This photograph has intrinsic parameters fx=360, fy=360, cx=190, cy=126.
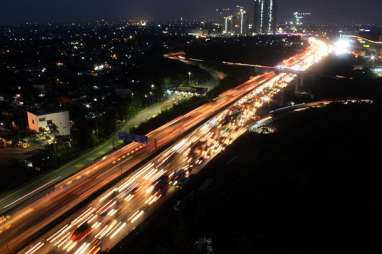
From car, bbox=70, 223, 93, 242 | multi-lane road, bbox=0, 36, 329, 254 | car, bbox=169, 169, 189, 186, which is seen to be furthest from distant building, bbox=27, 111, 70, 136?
car, bbox=70, 223, 93, 242

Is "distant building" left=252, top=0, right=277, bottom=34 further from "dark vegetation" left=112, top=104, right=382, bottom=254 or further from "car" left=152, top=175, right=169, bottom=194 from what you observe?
"car" left=152, top=175, right=169, bottom=194

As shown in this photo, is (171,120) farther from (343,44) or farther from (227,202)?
(343,44)

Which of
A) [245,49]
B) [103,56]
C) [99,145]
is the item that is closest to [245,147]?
[99,145]

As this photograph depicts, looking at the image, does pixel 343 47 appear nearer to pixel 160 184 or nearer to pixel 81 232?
pixel 160 184

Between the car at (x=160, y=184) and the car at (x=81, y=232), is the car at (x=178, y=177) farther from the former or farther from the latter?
the car at (x=81, y=232)

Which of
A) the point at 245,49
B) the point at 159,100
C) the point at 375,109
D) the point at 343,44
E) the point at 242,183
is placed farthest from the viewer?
the point at 245,49

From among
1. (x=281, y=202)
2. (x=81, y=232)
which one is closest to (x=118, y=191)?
(x=81, y=232)
